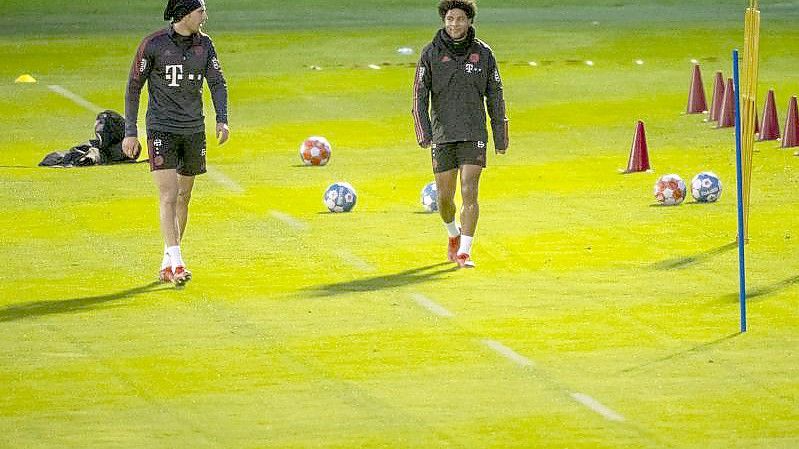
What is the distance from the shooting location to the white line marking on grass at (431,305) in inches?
598

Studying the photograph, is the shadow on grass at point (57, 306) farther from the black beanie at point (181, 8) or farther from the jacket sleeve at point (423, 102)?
the jacket sleeve at point (423, 102)

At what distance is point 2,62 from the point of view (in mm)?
39094

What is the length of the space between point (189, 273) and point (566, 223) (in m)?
4.45

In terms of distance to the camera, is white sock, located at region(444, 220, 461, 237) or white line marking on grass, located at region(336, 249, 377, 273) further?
white sock, located at region(444, 220, 461, 237)

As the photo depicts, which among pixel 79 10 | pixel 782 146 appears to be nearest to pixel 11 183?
pixel 782 146

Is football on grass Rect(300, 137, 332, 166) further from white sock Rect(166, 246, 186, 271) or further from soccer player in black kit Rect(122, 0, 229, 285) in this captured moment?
white sock Rect(166, 246, 186, 271)

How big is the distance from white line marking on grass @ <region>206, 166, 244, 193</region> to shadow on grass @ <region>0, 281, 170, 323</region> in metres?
6.18

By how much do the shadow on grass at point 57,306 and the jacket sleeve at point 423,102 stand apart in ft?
8.50

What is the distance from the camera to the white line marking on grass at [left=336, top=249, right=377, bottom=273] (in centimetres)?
1720

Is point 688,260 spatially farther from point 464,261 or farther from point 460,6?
point 460,6

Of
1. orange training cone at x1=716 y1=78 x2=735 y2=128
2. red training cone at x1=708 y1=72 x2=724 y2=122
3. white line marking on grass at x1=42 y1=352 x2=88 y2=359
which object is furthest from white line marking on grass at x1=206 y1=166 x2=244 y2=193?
white line marking on grass at x1=42 y1=352 x2=88 y2=359

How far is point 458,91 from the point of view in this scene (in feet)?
55.9

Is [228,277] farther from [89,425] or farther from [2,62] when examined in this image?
[2,62]

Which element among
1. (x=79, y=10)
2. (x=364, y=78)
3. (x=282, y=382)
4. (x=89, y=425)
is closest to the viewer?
(x=89, y=425)
